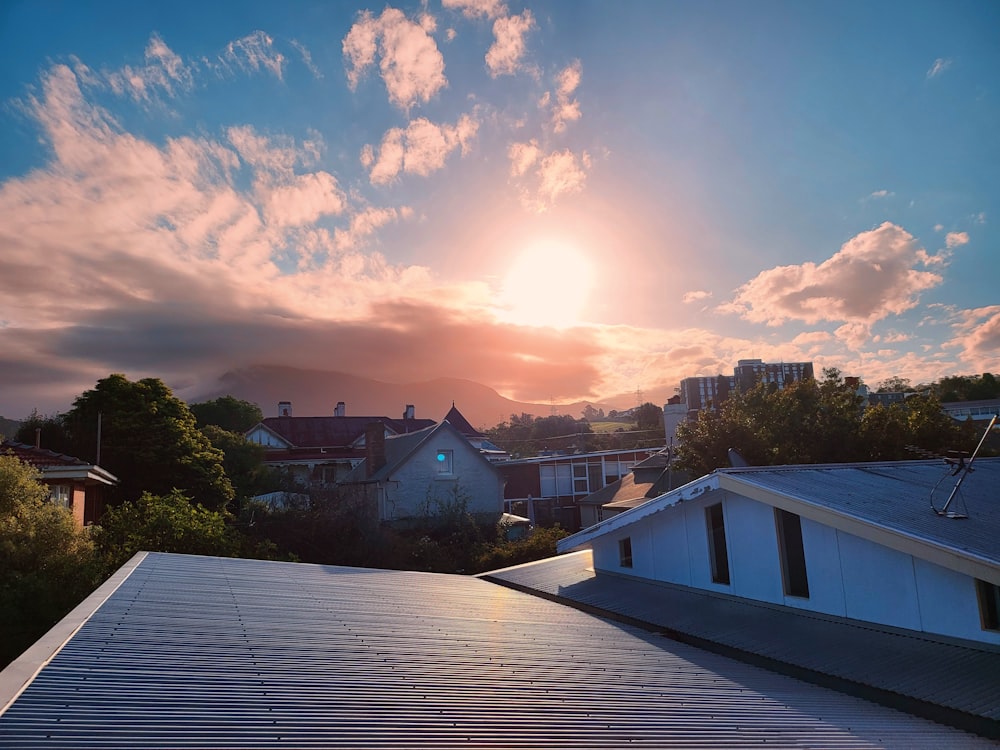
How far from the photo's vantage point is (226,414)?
66750mm

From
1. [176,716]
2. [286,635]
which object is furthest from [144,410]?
[176,716]

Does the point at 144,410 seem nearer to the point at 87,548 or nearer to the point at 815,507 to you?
the point at 87,548

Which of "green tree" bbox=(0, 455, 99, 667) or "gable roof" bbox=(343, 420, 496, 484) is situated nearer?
"green tree" bbox=(0, 455, 99, 667)

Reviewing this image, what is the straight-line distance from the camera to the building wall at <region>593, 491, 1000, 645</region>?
25.1ft

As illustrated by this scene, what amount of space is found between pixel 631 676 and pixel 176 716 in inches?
163

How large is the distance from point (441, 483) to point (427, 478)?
2.56 ft

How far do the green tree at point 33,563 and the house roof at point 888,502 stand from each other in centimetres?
1034

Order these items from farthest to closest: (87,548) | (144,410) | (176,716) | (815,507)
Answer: (144,410), (87,548), (815,507), (176,716)

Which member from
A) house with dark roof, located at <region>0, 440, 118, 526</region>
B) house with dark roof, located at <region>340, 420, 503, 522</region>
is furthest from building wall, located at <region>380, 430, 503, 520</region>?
house with dark roof, located at <region>0, 440, 118, 526</region>

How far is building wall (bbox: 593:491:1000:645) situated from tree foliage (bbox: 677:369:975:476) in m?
9.97

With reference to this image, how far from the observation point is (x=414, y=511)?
105 feet

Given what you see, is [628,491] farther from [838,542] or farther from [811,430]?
[838,542]

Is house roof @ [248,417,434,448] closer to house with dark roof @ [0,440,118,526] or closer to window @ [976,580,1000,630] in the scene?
house with dark roof @ [0,440,118,526]

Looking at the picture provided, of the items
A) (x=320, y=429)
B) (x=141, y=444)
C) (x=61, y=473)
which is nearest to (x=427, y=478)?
(x=141, y=444)
